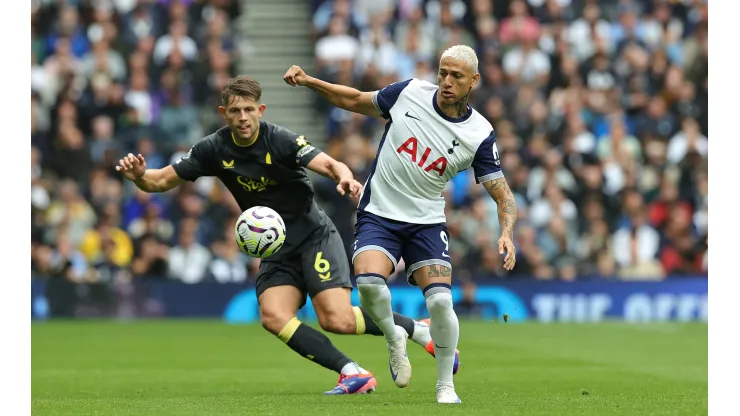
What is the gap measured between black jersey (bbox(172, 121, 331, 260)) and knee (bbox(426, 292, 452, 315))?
1566 mm

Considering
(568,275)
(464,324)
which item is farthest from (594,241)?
(464,324)

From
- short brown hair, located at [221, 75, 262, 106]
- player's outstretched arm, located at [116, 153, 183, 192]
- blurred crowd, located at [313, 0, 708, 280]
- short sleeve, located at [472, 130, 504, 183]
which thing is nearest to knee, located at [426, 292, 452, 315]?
short sleeve, located at [472, 130, 504, 183]

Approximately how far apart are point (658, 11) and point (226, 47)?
27.1ft

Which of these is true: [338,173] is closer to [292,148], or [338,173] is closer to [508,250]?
[292,148]

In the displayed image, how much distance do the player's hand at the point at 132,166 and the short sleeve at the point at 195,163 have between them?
454 mm

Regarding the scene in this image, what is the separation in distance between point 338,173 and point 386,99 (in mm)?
688

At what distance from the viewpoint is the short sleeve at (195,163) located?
34.3 feet

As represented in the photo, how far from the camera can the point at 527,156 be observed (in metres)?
23.0

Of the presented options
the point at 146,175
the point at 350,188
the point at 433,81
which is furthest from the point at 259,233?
the point at 433,81

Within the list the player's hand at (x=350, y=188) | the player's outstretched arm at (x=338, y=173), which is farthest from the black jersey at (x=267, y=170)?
the player's hand at (x=350, y=188)

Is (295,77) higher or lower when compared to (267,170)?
higher

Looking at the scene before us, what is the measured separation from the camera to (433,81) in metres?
23.4

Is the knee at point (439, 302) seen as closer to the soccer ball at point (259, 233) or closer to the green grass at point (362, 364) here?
the green grass at point (362, 364)

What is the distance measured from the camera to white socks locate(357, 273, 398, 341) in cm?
950
